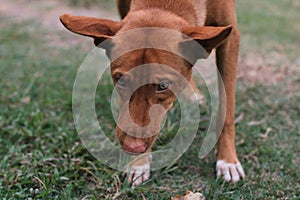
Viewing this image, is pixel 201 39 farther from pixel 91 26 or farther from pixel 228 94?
pixel 228 94

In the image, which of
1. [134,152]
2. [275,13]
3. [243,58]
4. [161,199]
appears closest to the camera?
[134,152]

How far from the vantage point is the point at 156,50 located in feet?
9.40

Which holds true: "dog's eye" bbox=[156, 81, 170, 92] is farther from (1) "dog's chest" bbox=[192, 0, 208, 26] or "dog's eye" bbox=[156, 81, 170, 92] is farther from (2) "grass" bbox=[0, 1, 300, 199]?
(2) "grass" bbox=[0, 1, 300, 199]

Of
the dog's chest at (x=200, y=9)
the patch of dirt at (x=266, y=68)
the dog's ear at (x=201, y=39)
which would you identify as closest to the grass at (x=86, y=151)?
the patch of dirt at (x=266, y=68)

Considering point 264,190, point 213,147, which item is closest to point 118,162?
point 213,147

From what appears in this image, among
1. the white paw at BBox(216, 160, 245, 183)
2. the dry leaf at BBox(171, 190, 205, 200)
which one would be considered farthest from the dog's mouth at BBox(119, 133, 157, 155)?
the white paw at BBox(216, 160, 245, 183)

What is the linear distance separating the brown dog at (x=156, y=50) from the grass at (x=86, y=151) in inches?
7.2

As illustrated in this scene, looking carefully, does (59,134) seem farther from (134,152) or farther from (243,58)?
(243,58)

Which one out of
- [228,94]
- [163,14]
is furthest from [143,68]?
[228,94]

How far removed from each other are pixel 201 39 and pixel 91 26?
758 mm

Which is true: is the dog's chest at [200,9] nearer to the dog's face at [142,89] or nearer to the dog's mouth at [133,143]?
the dog's face at [142,89]

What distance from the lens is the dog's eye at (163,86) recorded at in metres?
2.91

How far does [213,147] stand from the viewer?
395cm

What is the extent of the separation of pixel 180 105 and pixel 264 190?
1.65 metres
